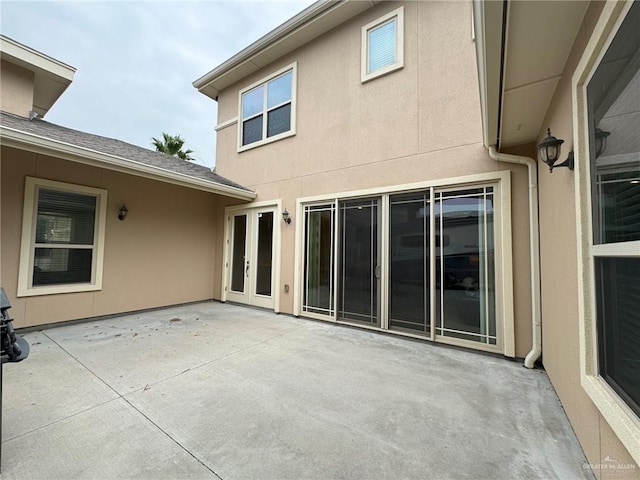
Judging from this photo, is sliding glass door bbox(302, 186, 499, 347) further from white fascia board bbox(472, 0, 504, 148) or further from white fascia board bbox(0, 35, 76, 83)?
white fascia board bbox(0, 35, 76, 83)

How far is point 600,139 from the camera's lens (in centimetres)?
172

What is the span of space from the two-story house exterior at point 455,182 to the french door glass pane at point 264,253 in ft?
0.14

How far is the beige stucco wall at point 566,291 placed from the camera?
5.47ft

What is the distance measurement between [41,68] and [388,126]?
764cm

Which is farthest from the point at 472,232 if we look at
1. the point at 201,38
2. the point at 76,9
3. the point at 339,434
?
the point at 201,38

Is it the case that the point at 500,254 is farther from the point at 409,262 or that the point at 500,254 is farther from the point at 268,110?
the point at 268,110

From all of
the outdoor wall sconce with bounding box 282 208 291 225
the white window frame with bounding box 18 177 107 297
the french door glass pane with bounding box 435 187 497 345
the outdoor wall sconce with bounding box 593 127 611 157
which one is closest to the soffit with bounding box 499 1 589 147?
the outdoor wall sconce with bounding box 593 127 611 157

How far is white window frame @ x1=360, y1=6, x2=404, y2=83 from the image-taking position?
187 inches

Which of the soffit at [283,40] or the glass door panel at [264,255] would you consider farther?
the glass door panel at [264,255]

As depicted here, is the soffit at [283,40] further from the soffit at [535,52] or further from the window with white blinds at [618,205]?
the window with white blinds at [618,205]

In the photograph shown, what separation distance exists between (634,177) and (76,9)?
10.1 metres

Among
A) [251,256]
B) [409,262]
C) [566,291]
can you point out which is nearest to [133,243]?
[251,256]

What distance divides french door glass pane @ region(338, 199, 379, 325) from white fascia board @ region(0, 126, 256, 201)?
9.77ft

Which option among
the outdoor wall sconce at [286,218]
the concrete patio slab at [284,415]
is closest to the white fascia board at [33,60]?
the concrete patio slab at [284,415]
